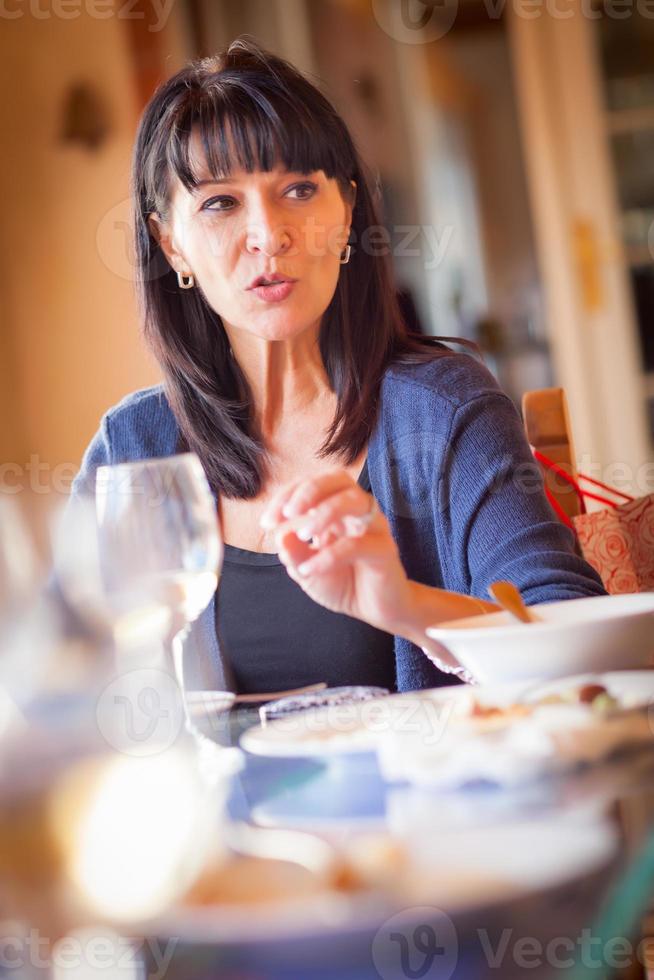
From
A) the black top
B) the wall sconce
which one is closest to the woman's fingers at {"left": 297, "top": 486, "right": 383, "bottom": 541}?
the black top

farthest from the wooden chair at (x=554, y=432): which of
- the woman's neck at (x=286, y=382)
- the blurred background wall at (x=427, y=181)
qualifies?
the blurred background wall at (x=427, y=181)

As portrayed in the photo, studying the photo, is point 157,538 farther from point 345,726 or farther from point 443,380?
point 443,380

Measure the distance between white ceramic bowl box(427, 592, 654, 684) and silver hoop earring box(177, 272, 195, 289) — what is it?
0.93 meters

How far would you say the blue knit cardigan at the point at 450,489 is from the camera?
1.21 meters

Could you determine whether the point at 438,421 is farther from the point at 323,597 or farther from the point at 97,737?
the point at 97,737

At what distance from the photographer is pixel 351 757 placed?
64 centimetres

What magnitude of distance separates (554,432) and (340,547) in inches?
30.7

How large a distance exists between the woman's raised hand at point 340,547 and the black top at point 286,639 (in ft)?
1.21

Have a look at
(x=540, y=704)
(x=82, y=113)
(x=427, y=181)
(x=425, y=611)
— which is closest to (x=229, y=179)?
(x=425, y=611)

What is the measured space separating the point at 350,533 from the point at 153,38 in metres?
2.85

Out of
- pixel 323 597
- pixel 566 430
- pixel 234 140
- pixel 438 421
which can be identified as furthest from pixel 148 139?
pixel 323 597

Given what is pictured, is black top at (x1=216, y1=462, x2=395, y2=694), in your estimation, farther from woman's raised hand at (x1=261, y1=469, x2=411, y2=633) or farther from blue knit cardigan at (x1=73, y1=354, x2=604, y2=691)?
woman's raised hand at (x1=261, y1=469, x2=411, y2=633)

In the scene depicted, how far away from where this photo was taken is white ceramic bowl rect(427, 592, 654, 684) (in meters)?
0.68

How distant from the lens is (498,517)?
124 cm
